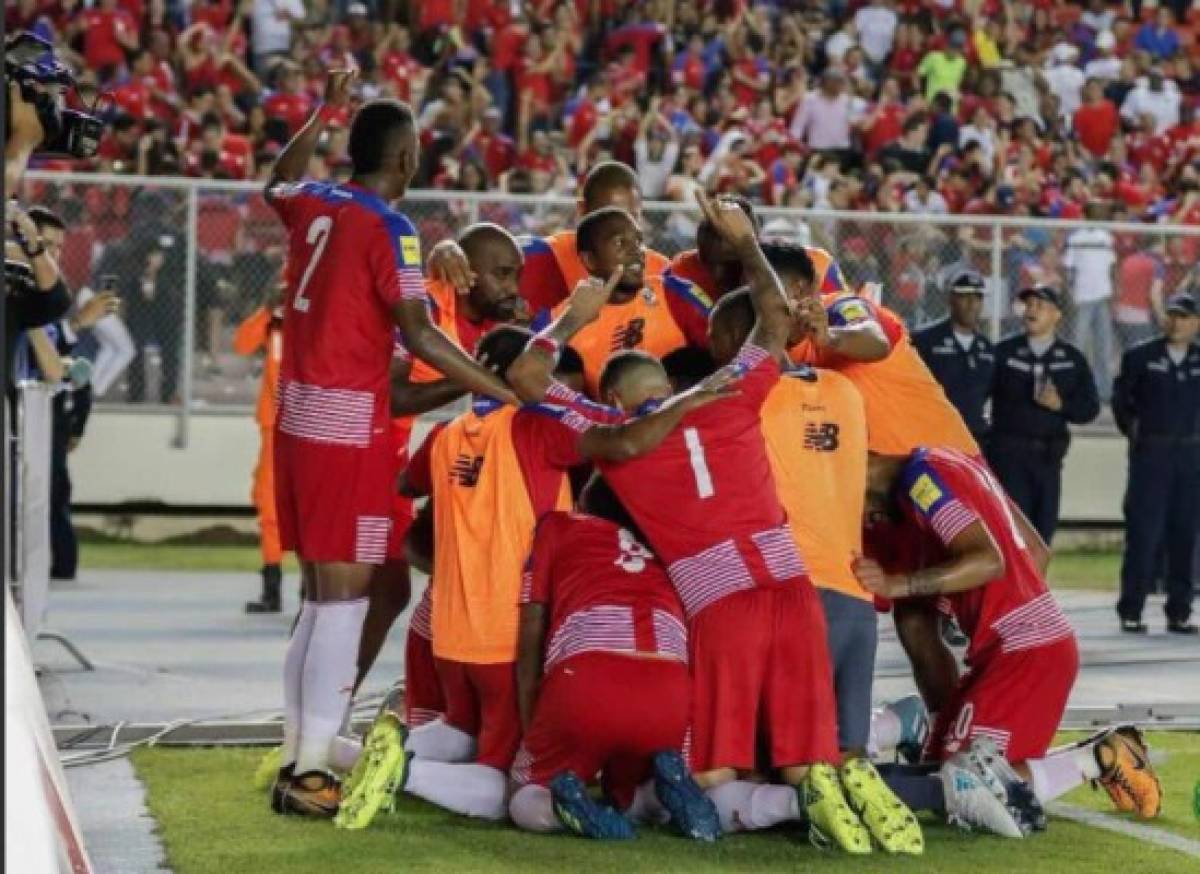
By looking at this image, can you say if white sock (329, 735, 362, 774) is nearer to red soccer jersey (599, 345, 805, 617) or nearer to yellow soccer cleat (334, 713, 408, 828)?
yellow soccer cleat (334, 713, 408, 828)

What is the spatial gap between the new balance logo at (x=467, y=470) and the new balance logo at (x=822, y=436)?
3.55ft

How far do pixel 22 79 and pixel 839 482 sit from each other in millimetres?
3581

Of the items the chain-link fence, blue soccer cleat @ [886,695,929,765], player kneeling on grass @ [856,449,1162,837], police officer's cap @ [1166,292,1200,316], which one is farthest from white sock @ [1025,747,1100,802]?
the chain-link fence

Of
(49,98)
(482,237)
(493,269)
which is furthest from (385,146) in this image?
(49,98)

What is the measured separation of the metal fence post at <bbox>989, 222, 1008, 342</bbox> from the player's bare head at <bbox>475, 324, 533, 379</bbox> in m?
11.7

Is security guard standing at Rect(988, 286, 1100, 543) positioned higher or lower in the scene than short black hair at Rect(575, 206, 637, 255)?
lower

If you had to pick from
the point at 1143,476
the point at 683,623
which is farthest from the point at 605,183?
the point at 1143,476

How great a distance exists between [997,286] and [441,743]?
12466 millimetres

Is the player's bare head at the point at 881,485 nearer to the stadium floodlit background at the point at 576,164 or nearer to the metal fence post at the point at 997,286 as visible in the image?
the stadium floodlit background at the point at 576,164

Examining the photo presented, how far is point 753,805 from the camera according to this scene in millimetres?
7355

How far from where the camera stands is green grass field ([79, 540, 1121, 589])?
1784 cm

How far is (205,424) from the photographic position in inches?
765

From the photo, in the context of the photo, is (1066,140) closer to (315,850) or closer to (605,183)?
(605,183)

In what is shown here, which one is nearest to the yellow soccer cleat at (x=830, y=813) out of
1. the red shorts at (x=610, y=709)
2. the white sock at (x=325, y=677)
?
the red shorts at (x=610, y=709)
